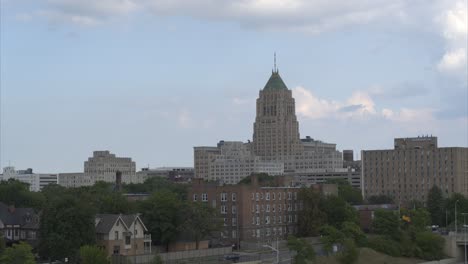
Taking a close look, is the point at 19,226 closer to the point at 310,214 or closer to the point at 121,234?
the point at 121,234

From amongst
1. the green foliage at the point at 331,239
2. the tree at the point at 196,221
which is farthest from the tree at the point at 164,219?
the green foliage at the point at 331,239

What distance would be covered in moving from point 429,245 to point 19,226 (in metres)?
69.1

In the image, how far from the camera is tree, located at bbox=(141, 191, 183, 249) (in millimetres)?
108250

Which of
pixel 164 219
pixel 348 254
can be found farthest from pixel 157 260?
pixel 348 254

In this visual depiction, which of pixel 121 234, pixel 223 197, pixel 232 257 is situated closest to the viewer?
pixel 121 234

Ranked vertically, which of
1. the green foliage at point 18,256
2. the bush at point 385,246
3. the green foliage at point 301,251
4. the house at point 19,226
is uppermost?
the house at point 19,226

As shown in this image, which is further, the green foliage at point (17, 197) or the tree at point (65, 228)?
the green foliage at point (17, 197)

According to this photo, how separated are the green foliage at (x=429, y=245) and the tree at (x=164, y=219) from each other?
4666 centimetres

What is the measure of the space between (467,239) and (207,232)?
53.3 metres

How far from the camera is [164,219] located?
108688 millimetres

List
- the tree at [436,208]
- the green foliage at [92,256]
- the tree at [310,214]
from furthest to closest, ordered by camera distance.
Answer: the tree at [436,208] → the tree at [310,214] → the green foliage at [92,256]

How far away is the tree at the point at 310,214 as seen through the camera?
5246 inches

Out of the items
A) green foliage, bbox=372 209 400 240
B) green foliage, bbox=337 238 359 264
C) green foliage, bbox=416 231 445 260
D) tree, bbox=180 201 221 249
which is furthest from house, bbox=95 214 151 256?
green foliage, bbox=416 231 445 260

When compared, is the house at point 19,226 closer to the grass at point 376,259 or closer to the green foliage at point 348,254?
the green foliage at point 348,254
